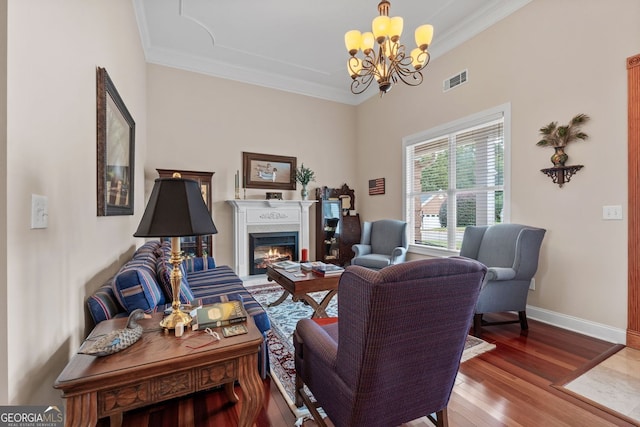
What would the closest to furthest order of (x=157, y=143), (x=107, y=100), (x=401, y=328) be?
(x=401, y=328) → (x=107, y=100) → (x=157, y=143)

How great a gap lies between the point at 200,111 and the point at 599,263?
5542mm

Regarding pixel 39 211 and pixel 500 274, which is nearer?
pixel 39 211

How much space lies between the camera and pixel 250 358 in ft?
4.09

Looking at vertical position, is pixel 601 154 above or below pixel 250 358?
above

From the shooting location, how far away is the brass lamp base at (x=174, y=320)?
1337 mm

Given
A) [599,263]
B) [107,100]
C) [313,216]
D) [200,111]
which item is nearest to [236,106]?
[200,111]

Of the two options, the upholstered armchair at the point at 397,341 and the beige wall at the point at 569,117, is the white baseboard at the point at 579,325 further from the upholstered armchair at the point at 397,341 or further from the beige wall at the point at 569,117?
the upholstered armchair at the point at 397,341

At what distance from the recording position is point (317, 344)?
137 centimetres

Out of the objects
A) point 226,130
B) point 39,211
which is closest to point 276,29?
point 226,130

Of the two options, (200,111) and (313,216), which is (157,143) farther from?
(313,216)

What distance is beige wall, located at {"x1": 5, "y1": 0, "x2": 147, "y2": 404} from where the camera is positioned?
3.22 ft

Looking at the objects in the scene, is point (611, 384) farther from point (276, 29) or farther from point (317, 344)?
point (276, 29)

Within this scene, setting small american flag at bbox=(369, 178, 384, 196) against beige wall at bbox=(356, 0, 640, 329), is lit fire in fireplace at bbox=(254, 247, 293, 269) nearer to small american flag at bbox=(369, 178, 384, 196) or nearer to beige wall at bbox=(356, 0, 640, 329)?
small american flag at bbox=(369, 178, 384, 196)

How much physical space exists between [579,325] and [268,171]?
15.3ft
